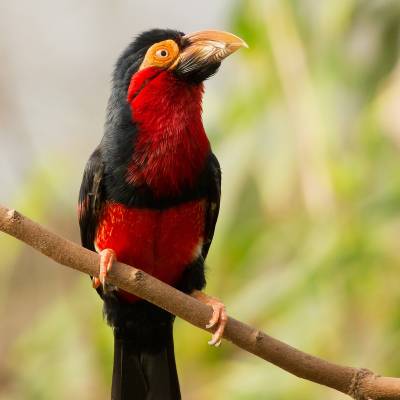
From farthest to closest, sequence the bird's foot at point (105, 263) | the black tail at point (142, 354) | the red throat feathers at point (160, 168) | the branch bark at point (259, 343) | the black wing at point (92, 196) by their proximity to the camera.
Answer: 1. the black tail at point (142, 354)
2. the black wing at point (92, 196)
3. the red throat feathers at point (160, 168)
4. the bird's foot at point (105, 263)
5. the branch bark at point (259, 343)

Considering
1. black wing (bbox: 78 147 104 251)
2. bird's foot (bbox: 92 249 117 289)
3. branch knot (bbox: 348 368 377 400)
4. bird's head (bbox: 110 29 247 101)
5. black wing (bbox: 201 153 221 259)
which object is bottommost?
branch knot (bbox: 348 368 377 400)

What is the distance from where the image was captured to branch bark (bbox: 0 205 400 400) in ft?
9.04

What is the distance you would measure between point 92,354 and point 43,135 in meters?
2.58

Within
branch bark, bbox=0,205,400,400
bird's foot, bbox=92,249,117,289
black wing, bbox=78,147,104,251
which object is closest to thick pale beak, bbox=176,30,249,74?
black wing, bbox=78,147,104,251

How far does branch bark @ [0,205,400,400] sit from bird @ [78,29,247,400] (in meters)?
0.38

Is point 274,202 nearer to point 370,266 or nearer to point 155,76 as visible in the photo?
point 370,266

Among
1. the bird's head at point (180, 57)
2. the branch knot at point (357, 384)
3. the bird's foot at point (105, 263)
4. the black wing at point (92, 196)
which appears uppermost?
the bird's head at point (180, 57)

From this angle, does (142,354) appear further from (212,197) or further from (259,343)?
(259,343)

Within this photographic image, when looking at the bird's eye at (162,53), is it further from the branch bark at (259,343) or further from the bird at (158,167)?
the branch bark at (259,343)

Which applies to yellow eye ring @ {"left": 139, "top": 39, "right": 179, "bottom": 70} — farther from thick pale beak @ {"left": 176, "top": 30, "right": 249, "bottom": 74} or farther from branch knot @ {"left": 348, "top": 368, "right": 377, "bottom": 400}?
branch knot @ {"left": 348, "top": 368, "right": 377, "bottom": 400}

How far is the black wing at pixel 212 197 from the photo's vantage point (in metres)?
3.58

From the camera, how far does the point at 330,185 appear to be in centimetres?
425

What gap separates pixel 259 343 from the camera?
2.83 metres

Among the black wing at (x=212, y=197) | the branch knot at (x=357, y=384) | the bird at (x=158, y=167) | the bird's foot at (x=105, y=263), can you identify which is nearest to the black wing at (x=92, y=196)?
the bird at (x=158, y=167)
